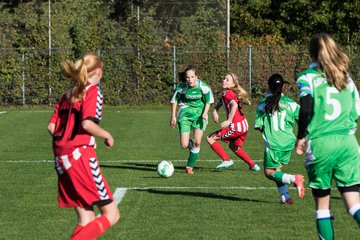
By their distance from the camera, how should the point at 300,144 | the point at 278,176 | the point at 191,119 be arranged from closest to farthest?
1. the point at 300,144
2. the point at 278,176
3. the point at 191,119

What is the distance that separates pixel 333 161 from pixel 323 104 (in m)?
0.44

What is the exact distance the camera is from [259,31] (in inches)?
1606

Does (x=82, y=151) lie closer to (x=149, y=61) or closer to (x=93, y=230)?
(x=93, y=230)

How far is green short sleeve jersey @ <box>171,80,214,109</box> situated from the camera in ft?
48.6

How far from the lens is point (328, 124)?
7078 mm

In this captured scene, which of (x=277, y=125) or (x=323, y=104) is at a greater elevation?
(x=323, y=104)

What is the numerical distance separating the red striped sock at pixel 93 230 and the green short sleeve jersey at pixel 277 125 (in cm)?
419

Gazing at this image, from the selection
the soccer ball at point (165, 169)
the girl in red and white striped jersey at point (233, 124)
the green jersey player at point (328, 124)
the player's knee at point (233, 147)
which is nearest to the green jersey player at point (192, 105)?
the girl in red and white striped jersey at point (233, 124)

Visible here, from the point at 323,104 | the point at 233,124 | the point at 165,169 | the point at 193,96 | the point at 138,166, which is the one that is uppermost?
the point at 323,104

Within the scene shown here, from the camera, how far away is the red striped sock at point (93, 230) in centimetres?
693

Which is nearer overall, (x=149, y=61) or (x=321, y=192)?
(x=321, y=192)

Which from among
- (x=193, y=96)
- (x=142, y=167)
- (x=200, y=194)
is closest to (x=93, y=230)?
(x=200, y=194)

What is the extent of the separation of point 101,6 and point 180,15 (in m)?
3.88

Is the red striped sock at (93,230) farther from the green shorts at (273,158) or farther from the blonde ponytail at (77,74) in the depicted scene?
the green shorts at (273,158)
